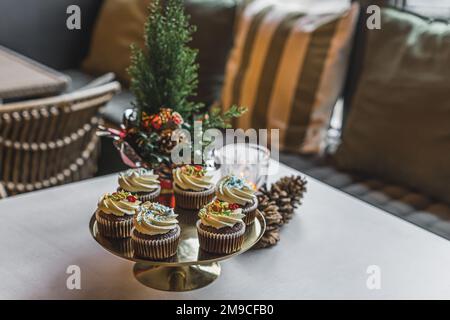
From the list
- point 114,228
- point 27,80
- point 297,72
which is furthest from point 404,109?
point 27,80

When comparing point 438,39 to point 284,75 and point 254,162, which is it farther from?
point 254,162

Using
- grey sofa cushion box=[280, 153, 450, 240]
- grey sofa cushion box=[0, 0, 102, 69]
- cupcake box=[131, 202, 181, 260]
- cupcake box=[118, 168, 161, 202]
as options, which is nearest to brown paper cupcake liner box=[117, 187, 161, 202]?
cupcake box=[118, 168, 161, 202]

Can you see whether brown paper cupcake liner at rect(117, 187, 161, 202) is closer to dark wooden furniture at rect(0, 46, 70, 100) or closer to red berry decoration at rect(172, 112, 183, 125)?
red berry decoration at rect(172, 112, 183, 125)

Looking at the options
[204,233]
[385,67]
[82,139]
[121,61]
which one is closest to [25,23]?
[121,61]

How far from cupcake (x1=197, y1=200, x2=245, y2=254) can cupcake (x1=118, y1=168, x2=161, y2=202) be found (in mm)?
151

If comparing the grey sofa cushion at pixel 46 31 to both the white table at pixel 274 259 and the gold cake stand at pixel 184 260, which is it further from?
the gold cake stand at pixel 184 260

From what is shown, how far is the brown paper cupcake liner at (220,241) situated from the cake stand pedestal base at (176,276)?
84 millimetres

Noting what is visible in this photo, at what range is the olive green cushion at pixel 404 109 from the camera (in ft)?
6.20

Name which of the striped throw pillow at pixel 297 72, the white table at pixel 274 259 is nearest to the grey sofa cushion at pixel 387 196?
the striped throw pillow at pixel 297 72

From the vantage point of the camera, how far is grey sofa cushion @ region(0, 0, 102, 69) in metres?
3.07

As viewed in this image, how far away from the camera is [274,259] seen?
1348mm

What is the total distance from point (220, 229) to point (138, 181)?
0.78ft

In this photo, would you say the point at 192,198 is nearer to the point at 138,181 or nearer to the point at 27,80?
the point at 138,181

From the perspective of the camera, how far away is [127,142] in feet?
4.54
